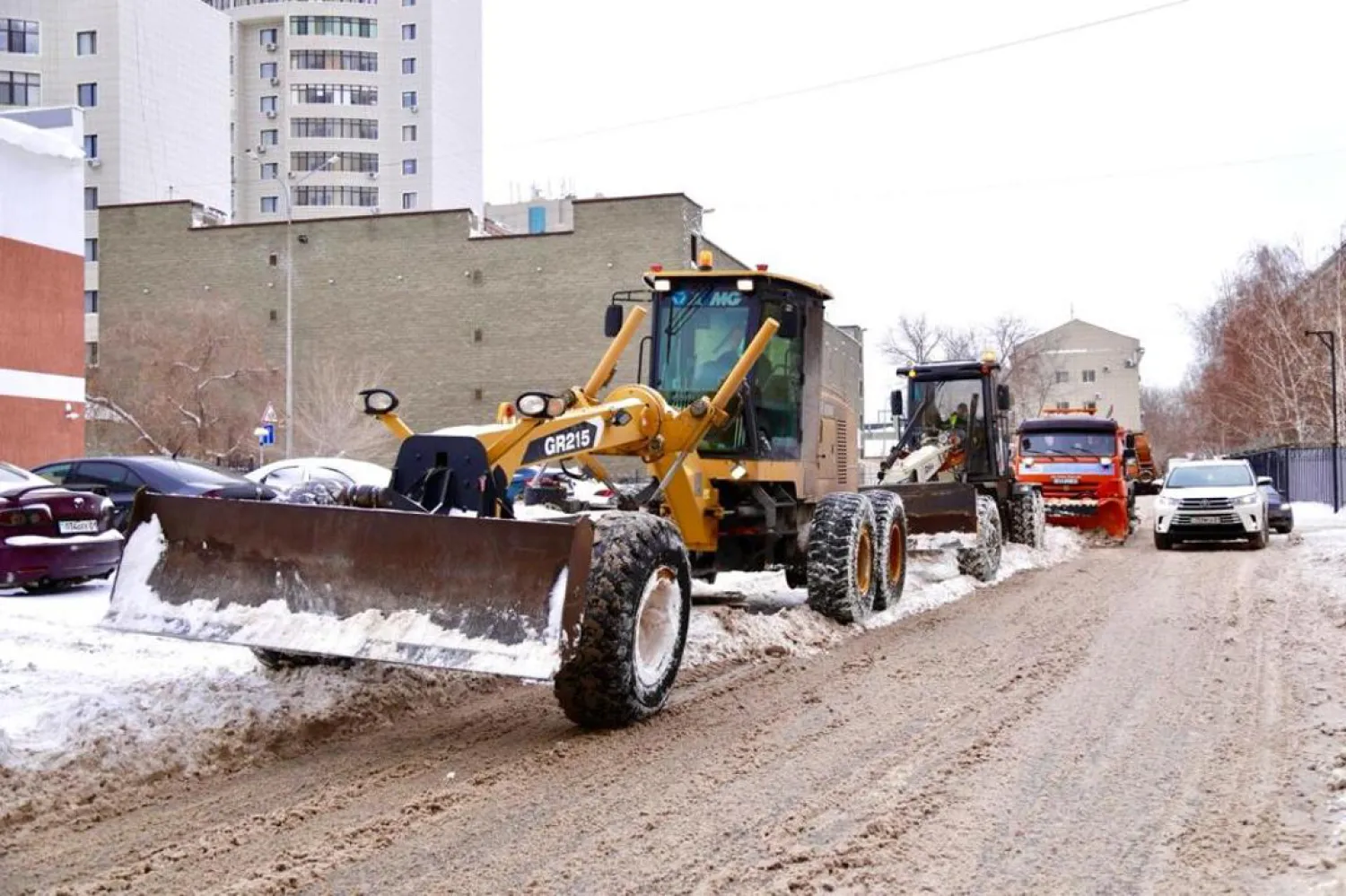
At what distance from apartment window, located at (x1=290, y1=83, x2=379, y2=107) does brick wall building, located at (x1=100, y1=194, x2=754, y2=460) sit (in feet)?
132

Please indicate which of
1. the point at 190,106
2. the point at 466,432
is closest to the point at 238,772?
the point at 466,432

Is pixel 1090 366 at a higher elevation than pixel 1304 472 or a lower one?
higher

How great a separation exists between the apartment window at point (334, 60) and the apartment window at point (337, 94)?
120 cm

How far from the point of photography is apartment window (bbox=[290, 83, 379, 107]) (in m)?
90.6

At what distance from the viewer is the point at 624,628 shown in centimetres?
639

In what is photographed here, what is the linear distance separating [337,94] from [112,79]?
26.4 metres

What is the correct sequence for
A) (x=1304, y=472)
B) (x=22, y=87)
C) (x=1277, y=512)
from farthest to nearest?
1. (x=22, y=87)
2. (x=1304, y=472)
3. (x=1277, y=512)

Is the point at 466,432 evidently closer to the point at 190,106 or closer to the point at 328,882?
the point at 328,882

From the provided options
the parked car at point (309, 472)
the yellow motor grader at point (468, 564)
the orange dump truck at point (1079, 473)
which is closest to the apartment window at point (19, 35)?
the parked car at point (309, 472)

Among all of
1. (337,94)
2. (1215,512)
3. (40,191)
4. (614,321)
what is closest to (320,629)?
(614,321)

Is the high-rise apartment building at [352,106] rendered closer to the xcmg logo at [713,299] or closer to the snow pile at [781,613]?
the snow pile at [781,613]

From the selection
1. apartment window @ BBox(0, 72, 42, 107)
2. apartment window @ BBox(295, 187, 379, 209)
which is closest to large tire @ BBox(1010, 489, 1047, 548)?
apartment window @ BBox(0, 72, 42, 107)

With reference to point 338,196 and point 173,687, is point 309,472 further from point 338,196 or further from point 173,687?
point 338,196

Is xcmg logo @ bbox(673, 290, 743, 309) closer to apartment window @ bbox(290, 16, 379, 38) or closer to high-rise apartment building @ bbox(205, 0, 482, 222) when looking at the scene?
high-rise apartment building @ bbox(205, 0, 482, 222)
